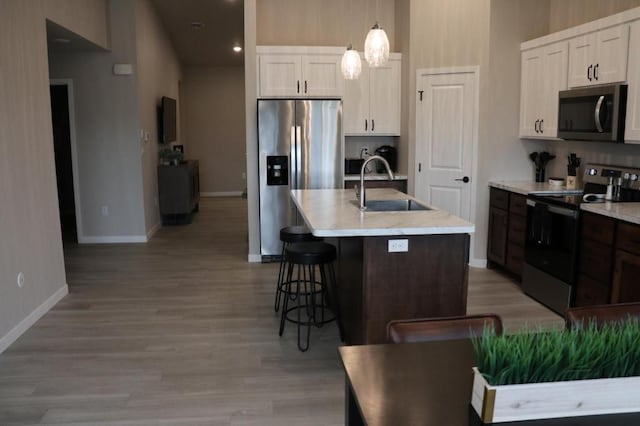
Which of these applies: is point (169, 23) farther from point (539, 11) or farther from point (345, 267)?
point (345, 267)

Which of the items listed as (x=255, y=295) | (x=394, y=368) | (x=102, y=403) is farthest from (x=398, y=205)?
(x=394, y=368)

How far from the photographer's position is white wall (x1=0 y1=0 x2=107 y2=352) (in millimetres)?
3732

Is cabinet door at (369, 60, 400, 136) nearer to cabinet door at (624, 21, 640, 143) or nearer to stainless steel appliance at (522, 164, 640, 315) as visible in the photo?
stainless steel appliance at (522, 164, 640, 315)

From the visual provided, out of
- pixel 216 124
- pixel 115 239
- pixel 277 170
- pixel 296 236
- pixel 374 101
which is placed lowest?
pixel 115 239

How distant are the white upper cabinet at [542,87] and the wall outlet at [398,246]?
Answer: 8.30 ft

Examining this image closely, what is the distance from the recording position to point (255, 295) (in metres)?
4.80

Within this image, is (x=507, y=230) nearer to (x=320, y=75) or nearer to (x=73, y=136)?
(x=320, y=75)

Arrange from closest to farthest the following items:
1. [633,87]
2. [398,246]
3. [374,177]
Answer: [398,246] → [633,87] → [374,177]

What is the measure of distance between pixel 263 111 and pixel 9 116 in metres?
2.50

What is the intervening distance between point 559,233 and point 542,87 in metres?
1.56

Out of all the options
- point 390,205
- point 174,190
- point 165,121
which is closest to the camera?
point 390,205

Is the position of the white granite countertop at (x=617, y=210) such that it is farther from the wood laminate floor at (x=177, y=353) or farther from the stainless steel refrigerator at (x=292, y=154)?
the stainless steel refrigerator at (x=292, y=154)

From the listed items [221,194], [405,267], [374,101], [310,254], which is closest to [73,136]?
[374,101]

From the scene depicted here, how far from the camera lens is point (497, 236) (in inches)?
212
